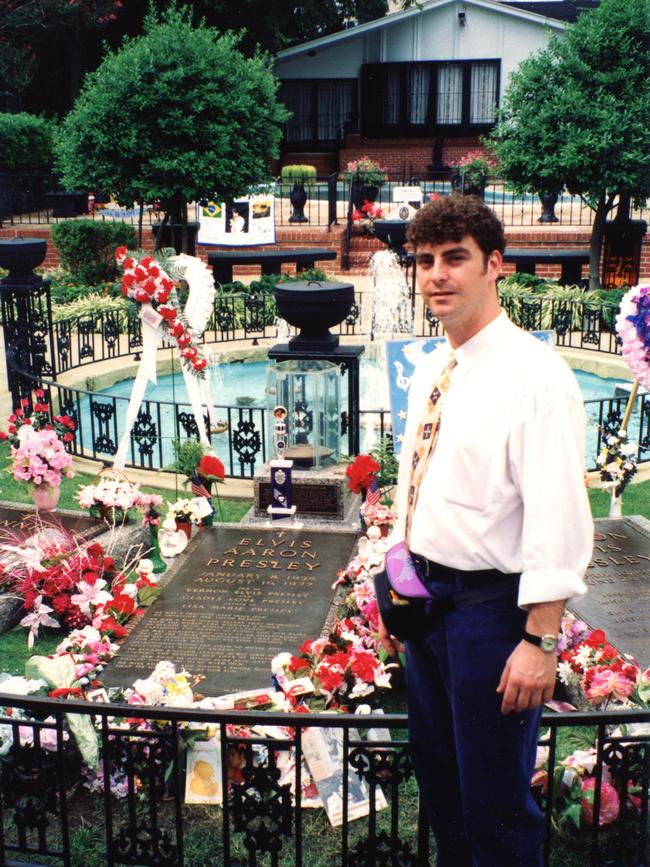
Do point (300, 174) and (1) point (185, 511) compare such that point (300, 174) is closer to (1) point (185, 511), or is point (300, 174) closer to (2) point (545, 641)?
(1) point (185, 511)

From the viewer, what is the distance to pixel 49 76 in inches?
1171

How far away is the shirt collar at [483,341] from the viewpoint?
9.14 ft

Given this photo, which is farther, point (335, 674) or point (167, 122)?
point (167, 122)

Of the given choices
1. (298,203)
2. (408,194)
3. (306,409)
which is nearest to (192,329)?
(306,409)

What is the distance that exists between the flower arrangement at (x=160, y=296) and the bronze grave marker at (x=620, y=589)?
3723 millimetres

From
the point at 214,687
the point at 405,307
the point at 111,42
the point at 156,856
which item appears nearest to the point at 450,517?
the point at 156,856

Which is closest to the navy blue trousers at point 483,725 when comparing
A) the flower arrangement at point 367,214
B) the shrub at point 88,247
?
the shrub at point 88,247

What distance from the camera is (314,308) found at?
26.3 ft

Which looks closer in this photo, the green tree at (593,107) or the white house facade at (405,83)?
the green tree at (593,107)

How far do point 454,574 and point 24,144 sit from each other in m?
26.0

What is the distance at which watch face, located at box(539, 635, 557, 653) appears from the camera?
2537 millimetres

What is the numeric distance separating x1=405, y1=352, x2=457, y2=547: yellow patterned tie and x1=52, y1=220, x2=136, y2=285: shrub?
56.8ft

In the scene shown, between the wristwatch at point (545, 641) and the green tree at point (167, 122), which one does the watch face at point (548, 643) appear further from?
the green tree at point (167, 122)

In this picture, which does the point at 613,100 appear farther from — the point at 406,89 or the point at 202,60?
the point at 406,89
